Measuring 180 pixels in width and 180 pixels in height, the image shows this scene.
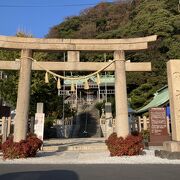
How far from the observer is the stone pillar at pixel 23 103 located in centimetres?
1366

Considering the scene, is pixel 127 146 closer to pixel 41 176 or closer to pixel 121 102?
pixel 121 102

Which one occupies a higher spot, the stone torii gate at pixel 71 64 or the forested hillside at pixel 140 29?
the forested hillside at pixel 140 29

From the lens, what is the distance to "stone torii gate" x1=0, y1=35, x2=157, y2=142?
13.9 m

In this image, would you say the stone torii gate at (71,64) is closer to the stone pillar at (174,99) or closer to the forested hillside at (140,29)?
the stone pillar at (174,99)

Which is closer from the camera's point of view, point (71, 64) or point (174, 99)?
point (174, 99)

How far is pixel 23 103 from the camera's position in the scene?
543 inches

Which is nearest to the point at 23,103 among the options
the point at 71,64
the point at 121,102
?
the point at 71,64

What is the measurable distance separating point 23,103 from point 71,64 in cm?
304

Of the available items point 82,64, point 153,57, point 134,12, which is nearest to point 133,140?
point 82,64

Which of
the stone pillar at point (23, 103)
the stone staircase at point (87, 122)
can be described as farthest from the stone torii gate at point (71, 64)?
the stone staircase at point (87, 122)

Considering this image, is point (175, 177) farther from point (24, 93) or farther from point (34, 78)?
point (34, 78)

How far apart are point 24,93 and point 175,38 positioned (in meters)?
40.1

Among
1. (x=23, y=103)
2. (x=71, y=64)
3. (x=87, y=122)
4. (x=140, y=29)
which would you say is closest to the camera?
(x=23, y=103)

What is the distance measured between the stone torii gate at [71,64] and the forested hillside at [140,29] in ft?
48.4
